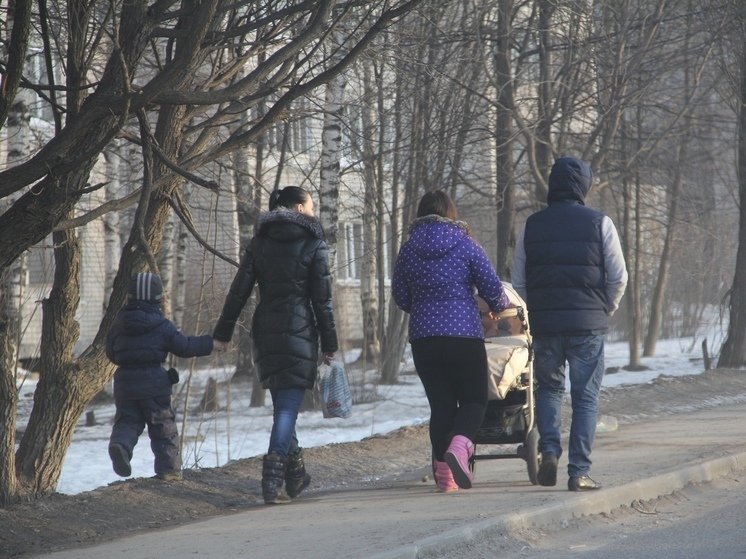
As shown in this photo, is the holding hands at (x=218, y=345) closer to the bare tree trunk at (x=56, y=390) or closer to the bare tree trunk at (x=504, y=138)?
the bare tree trunk at (x=56, y=390)

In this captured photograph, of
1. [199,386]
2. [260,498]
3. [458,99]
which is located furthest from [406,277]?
[199,386]

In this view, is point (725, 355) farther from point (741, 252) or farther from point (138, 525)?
point (138, 525)

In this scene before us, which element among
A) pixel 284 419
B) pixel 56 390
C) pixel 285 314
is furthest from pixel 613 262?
pixel 56 390

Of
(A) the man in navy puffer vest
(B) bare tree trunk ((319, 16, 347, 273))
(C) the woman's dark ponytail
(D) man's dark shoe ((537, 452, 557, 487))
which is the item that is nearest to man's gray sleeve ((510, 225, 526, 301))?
(A) the man in navy puffer vest

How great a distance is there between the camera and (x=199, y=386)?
1688 cm

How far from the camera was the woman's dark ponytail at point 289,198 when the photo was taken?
6664 millimetres

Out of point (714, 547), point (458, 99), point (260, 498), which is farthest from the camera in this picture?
point (458, 99)

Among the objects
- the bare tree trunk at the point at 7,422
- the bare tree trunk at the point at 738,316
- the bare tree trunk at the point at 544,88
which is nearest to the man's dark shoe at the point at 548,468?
the bare tree trunk at the point at 7,422

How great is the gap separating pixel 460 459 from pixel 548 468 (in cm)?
74

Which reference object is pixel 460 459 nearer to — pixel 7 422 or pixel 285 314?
pixel 285 314

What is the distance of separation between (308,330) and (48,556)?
2.16m

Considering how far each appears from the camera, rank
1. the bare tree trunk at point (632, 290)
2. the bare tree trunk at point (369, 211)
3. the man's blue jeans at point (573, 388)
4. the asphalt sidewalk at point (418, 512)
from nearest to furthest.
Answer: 1. the asphalt sidewalk at point (418, 512)
2. the man's blue jeans at point (573, 388)
3. the bare tree trunk at point (369, 211)
4. the bare tree trunk at point (632, 290)

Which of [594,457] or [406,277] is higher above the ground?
[406,277]

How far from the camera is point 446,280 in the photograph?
6289mm
